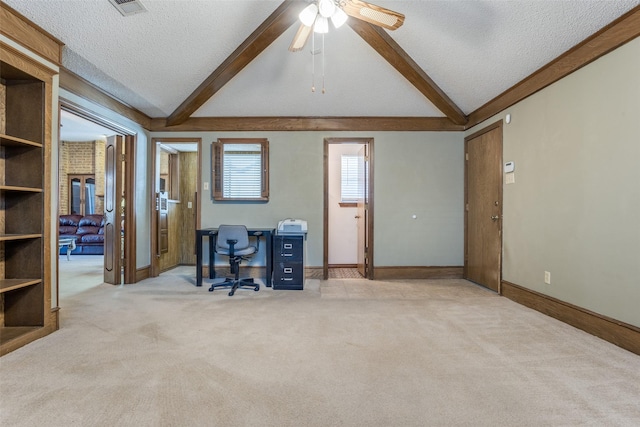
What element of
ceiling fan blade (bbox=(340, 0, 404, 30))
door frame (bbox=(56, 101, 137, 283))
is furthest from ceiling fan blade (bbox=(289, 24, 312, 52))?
door frame (bbox=(56, 101, 137, 283))

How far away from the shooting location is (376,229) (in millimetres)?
4684

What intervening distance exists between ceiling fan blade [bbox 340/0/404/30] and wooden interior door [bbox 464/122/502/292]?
230cm

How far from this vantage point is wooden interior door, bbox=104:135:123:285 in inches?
167

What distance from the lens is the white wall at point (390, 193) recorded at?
4.69 meters

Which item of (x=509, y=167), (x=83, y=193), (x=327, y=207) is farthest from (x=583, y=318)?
(x=83, y=193)

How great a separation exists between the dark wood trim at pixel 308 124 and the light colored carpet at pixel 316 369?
8.79 ft

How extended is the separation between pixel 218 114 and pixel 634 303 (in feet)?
16.2

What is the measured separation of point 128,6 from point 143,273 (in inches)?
135

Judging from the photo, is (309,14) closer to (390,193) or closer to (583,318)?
(390,193)

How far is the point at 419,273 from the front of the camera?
4660 millimetres

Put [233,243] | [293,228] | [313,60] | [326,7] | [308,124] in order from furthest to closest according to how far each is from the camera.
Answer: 1. [308,124]
2. [293,228]
3. [233,243]
4. [313,60]
5. [326,7]

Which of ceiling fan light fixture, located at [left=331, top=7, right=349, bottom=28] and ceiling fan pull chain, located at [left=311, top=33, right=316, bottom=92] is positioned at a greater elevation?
ceiling fan pull chain, located at [left=311, top=33, right=316, bottom=92]

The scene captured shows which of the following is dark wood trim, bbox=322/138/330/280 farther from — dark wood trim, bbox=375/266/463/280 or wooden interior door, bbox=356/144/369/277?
dark wood trim, bbox=375/266/463/280

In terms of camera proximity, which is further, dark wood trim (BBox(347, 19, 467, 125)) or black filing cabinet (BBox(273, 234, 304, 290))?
black filing cabinet (BBox(273, 234, 304, 290))
